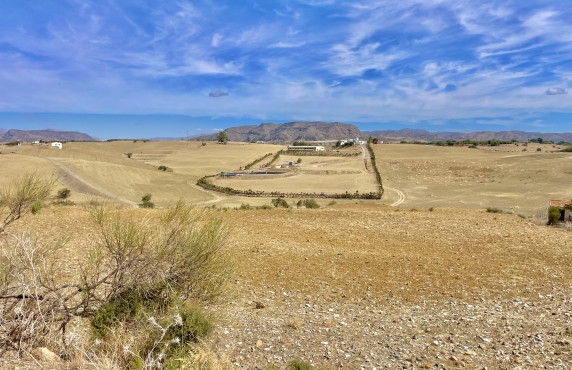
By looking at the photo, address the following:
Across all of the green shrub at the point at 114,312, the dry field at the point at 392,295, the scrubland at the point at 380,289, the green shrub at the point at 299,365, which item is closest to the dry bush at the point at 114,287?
the green shrub at the point at 114,312

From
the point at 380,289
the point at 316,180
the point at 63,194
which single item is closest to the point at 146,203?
the point at 63,194

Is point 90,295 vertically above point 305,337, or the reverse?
point 90,295

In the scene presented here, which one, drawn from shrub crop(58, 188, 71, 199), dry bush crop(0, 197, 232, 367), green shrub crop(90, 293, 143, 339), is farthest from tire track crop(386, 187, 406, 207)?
shrub crop(58, 188, 71, 199)

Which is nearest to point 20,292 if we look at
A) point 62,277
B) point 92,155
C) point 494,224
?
point 62,277

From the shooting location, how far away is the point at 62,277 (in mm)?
8695

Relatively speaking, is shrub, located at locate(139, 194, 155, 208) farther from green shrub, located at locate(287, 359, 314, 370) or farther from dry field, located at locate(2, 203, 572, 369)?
green shrub, located at locate(287, 359, 314, 370)

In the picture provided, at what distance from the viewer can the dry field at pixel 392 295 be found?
6.37 metres

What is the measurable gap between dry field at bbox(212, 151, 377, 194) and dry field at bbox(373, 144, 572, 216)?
469 centimetres

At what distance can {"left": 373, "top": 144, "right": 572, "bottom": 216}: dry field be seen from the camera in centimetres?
4184

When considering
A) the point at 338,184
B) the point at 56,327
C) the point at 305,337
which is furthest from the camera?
the point at 338,184

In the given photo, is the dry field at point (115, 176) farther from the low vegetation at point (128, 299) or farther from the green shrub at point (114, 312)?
the green shrub at point (114, 312)

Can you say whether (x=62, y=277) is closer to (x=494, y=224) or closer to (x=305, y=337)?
(x=305, y=337)

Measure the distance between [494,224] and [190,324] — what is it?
18.9 metres

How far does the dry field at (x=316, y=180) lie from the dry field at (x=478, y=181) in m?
4.69
